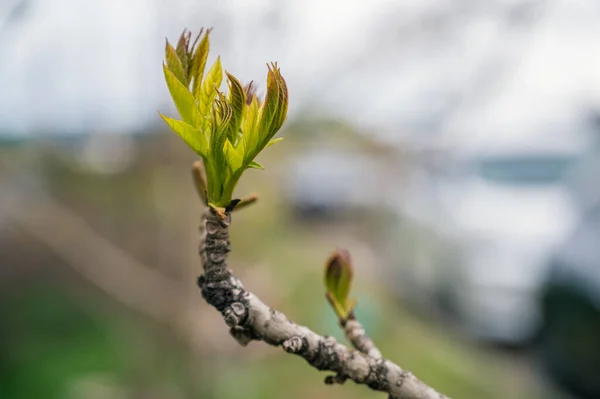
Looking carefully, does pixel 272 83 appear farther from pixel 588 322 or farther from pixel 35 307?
pixel 35 307

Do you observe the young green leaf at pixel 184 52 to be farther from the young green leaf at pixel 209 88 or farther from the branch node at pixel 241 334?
the branch node at pixel 241 334

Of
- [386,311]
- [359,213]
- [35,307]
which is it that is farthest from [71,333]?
[359,213]

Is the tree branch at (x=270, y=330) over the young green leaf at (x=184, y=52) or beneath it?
beneath

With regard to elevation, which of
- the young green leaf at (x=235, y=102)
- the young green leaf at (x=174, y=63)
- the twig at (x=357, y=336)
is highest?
the young green leaf at (x=174, y=63)

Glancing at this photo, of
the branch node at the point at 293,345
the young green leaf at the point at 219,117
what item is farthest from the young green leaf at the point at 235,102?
the branch node at the point at 293,345

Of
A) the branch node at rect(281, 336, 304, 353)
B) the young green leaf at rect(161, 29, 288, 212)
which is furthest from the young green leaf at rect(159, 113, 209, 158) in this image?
the branch node at rect(281, 336, 304, 353)

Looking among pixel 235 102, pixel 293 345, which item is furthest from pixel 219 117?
pixel 293 345
